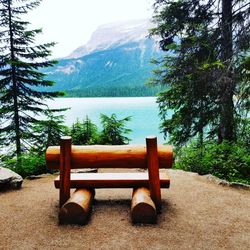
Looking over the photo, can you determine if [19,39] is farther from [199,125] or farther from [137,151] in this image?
[137,151]

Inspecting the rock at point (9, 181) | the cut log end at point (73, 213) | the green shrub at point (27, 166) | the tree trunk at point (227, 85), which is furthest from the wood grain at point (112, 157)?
the tree trunk at point (227, 85)

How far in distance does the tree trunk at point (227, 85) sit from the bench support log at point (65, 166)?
19.0 ft

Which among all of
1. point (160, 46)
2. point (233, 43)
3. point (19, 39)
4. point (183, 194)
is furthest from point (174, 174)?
point (19, 39)

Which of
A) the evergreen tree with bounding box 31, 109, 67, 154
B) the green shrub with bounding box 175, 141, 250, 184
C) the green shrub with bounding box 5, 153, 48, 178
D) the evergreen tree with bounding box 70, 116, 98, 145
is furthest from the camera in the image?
the evergreen tree with bounding box 70, 116, 98, 145

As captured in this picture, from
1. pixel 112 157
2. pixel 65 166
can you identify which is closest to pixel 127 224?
pixel 112 157

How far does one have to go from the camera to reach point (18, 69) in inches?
462

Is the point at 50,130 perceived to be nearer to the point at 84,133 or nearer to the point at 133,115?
the point at 84,133

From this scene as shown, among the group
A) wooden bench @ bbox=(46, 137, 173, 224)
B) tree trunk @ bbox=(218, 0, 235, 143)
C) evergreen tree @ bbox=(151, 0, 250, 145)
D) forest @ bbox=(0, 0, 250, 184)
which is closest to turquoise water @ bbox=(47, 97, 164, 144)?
forest @ bbox=(0, 0, 250, 184)

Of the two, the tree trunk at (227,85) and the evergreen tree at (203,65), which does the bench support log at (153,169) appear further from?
the tree trunk at (227,85)

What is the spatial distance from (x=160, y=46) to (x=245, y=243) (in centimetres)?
958

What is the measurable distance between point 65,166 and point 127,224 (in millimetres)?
1274

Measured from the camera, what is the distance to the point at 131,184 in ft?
17.3

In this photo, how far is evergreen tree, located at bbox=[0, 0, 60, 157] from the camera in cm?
1159

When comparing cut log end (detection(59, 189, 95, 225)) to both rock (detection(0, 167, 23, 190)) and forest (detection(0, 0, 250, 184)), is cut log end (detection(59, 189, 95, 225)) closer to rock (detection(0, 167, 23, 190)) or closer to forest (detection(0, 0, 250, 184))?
rock (detection(0, 167, 23, 190))
